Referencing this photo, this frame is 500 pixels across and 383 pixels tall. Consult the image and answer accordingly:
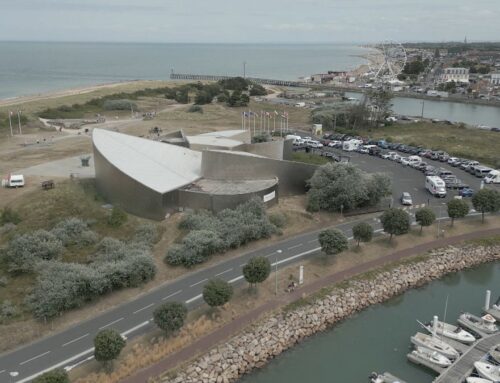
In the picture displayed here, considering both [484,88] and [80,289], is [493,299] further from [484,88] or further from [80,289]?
[484,88]

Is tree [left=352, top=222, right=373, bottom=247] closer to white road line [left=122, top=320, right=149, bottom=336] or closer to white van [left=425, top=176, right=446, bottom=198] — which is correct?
white van [left=425, top=176, right=446, bottom=198]

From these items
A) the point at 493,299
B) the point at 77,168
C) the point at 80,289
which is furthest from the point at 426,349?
the point at 77,168

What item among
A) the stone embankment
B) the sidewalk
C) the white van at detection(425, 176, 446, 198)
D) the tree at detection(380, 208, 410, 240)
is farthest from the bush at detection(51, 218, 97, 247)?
the white van at detection(425, 176, 446, 198)

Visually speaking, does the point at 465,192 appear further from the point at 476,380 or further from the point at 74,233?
the point at 74,233

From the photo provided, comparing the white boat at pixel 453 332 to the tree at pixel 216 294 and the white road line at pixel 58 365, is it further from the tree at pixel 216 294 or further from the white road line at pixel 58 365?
the white road line at pixel 58 365

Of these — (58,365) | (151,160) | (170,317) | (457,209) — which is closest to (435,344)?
(170,317)

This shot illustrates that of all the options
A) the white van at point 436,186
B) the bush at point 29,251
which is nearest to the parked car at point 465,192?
the white van at point 436,186
